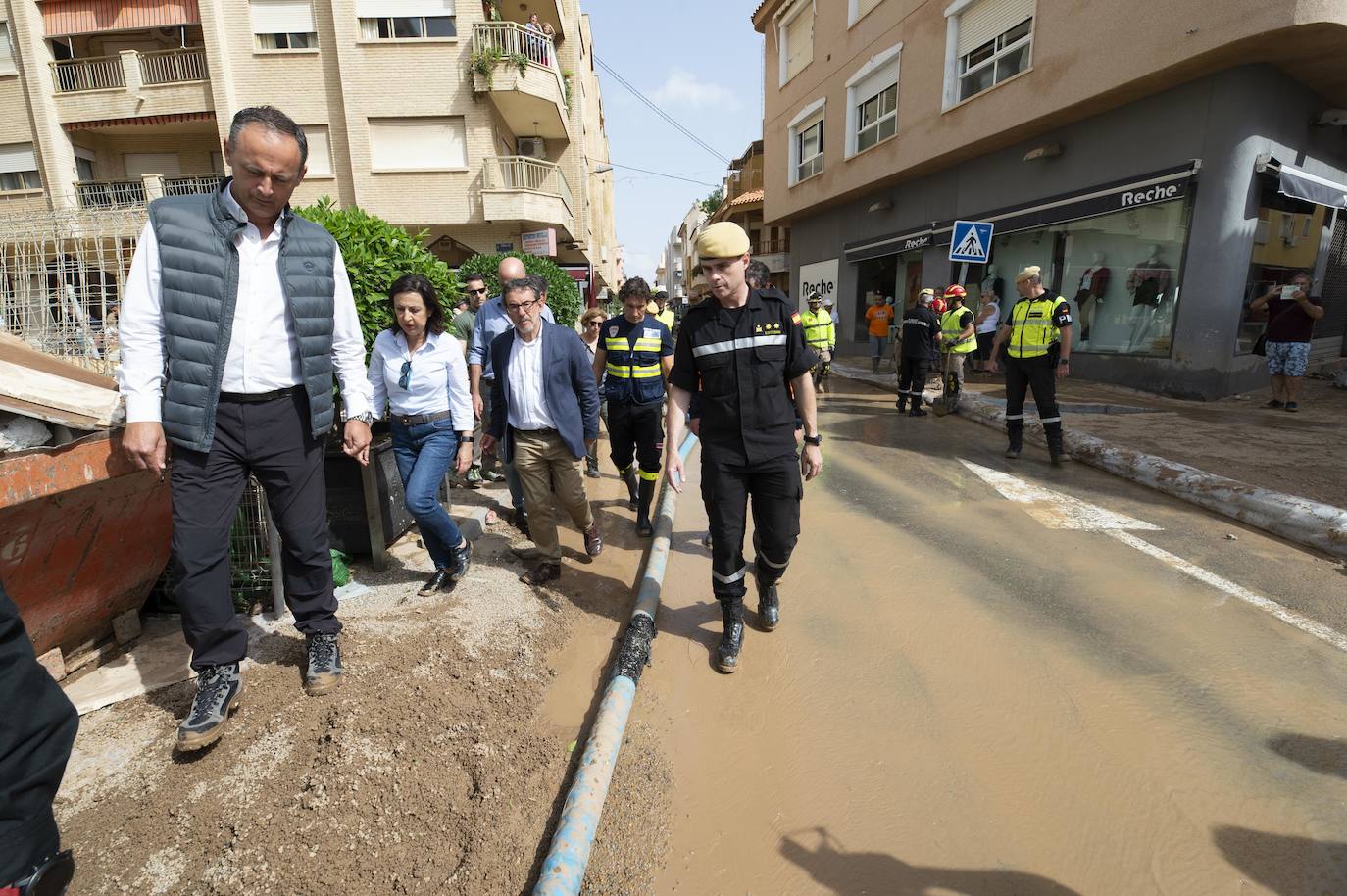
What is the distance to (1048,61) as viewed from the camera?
12.0 meters

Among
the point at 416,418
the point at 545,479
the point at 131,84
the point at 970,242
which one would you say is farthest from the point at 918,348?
the point at 131,84

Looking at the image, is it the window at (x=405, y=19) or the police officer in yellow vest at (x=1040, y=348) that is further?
the window at (x=405, y=19)

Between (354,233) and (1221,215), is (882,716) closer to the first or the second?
(354,233)

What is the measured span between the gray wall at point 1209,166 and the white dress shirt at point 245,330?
12.4 m

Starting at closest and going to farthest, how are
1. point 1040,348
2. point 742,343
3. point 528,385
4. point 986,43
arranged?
point 742,343, point 528,385, point 1040,348, point 986,43

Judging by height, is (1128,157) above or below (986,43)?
below

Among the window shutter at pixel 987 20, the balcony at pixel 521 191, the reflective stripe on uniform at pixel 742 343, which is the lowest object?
the reflective stripe on uniform at pixel 742 343

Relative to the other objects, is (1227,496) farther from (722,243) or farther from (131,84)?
(131,84)

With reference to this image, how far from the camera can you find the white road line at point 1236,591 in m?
3.46

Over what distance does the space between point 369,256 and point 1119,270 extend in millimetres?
12804

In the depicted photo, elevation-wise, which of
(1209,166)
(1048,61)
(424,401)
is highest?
(1048,61)

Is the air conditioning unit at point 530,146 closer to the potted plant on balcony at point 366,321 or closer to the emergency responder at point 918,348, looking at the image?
the emergency responder at point 918,348

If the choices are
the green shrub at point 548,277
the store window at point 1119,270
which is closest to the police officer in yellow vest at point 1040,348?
the store window at point 1119,270

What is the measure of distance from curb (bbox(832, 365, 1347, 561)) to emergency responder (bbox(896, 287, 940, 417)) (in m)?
2.57
